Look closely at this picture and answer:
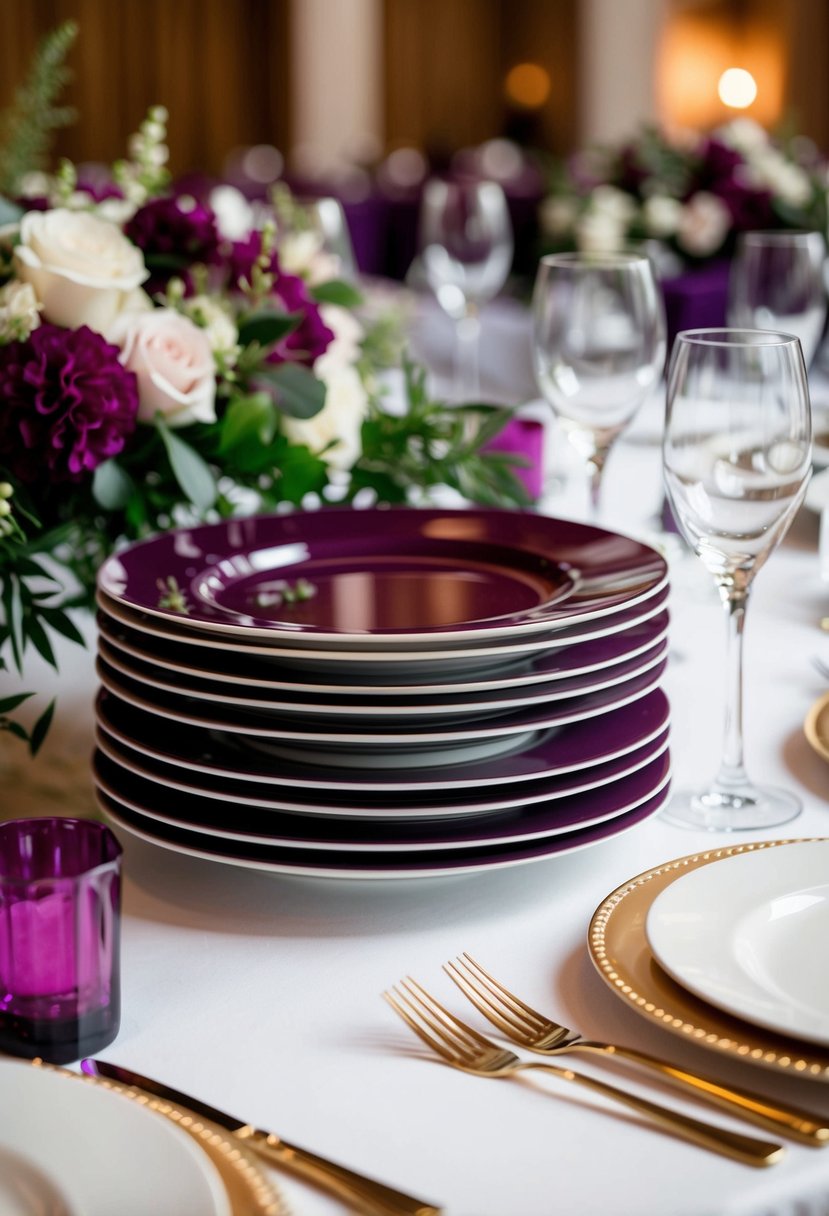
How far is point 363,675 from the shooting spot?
796 mm

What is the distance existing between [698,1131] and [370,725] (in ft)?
0.97

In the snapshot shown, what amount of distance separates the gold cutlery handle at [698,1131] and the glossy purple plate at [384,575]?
246 millimetres

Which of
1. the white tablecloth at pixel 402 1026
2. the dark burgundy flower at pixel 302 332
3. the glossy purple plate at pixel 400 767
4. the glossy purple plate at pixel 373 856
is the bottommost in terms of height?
the white tablecloth at pixel 402 1026

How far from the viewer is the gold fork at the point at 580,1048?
22.7 inches

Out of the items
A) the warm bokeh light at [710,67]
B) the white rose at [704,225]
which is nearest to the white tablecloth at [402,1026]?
the white rose at [704,225]

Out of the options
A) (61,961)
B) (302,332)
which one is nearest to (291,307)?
(302,332)

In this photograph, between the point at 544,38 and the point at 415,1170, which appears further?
the point at 544,38

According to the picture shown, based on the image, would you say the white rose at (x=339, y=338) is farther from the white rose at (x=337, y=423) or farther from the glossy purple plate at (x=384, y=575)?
the glossy purple plate at (x=384, y=575)

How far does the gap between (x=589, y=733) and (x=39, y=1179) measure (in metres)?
0.39

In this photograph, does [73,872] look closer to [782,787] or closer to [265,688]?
[265,688]

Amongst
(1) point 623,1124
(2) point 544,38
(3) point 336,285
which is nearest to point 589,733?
(1) point 623,1124

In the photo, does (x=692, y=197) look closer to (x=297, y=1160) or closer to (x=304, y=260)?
(x=304, y=260)

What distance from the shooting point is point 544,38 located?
406 inches

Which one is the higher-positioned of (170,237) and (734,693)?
(170,237)
